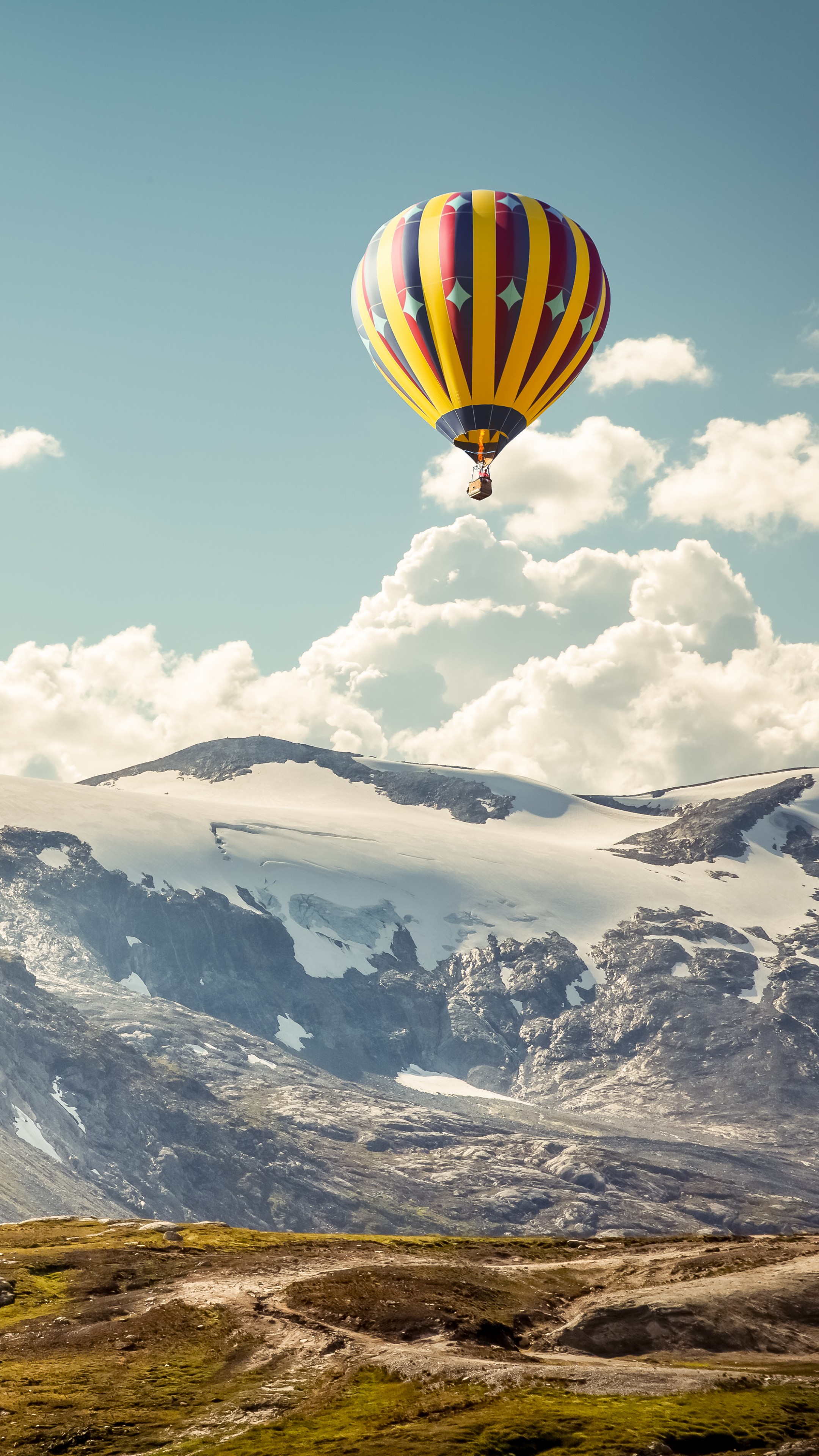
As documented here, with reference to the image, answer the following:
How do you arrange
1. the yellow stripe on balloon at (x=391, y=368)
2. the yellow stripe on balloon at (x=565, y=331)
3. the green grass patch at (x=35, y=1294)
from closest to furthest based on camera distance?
1. the green grass patch at (x=35, y=1294)
2. the yellow stripe on balloon at (x=565, y=331)
3. the yellow stripe on balloon at (x=391, y=368)

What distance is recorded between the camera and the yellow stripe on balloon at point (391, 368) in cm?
9181

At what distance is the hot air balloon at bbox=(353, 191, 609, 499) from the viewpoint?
8769 cm

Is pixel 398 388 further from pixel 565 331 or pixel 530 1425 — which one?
pixel 530 1425

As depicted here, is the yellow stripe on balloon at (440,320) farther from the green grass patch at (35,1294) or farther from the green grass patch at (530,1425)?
the green grass patch at (530,1425)

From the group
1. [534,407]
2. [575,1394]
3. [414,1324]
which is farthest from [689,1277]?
[534,407]

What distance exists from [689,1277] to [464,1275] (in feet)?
37.0

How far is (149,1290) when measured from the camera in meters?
58.9

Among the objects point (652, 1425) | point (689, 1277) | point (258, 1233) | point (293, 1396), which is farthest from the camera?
point (258, 1233)

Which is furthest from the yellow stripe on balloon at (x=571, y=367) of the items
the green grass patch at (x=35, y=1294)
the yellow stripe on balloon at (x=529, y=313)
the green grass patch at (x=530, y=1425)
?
the green grass patch at (x=530, y=1425)

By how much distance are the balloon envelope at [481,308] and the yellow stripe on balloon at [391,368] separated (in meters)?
0.12

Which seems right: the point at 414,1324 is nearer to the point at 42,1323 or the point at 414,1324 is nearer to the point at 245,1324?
the point at 245,1324

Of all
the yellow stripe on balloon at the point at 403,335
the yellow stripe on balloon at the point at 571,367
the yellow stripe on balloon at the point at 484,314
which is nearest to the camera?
Answer: the yellow stripe on balloon at the point at 484,314

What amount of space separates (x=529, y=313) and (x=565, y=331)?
13.4 ft

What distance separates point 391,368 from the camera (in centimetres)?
9412
